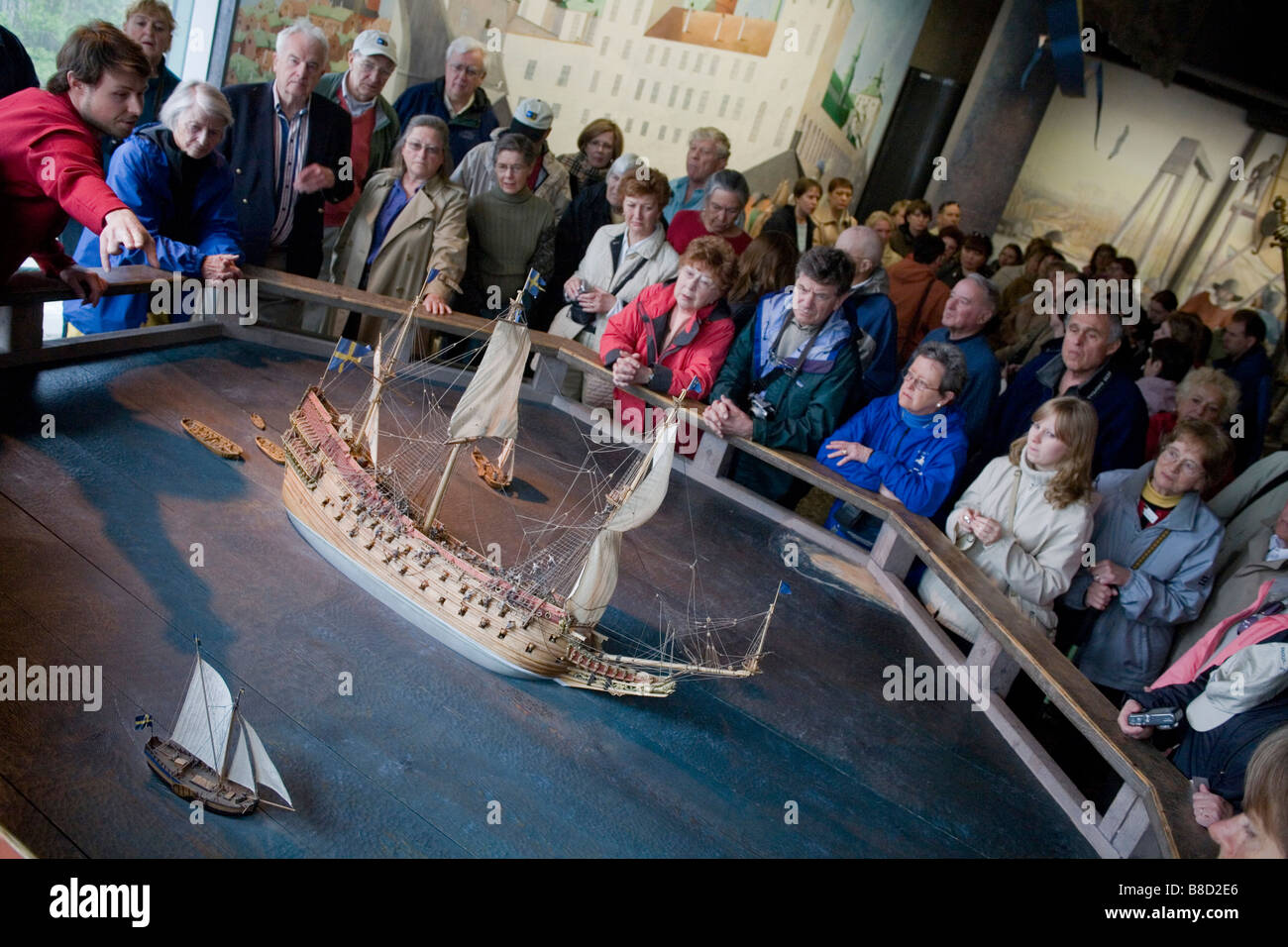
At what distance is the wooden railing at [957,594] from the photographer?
4629mm

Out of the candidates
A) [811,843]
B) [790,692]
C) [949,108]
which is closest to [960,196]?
[949,108]

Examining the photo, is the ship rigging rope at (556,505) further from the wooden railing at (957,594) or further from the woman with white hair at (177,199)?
the woman with white hair at (177,199)

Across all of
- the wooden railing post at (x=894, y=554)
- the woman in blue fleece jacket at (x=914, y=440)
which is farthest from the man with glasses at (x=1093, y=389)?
the wooden railing post at (x=894, y=554)

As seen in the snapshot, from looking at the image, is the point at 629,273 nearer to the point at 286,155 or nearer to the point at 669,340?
the point at 669,340

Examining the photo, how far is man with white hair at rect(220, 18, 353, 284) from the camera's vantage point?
7.48 meters

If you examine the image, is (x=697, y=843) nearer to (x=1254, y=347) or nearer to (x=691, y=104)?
(x=1254, y=347)

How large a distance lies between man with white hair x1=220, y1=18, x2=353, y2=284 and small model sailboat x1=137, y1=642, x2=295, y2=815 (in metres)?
5.54

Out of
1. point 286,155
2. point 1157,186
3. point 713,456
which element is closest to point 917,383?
point 713,456

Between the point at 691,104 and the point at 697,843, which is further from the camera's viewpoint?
the point at 691,104

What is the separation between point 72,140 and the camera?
5.01 metres

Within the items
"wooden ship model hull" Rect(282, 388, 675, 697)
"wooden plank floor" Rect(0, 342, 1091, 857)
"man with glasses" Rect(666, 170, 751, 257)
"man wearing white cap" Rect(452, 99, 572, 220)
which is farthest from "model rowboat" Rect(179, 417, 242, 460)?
"man with glasses" Rect(666, 170, 751, 257)

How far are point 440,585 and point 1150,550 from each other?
4.88 meters

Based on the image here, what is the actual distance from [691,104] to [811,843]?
12166 mm

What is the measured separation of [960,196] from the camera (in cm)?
1823
